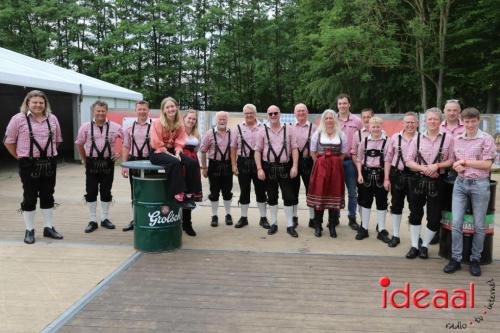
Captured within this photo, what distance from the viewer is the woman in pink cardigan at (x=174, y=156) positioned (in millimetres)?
5125

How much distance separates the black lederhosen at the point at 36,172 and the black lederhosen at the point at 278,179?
2.62 meters

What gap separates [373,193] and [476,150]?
1.58 meters

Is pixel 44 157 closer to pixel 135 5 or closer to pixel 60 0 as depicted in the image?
pixel 135 5

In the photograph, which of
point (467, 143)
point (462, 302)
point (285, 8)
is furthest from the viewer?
point (285, 8)

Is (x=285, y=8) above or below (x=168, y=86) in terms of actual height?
above

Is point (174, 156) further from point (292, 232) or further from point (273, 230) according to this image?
point (292, 232)

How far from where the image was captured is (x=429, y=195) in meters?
5.01

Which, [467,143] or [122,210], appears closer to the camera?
[467,143]

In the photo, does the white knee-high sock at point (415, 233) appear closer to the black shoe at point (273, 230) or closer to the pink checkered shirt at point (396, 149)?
the pink checkered shirt at point (396, 149)

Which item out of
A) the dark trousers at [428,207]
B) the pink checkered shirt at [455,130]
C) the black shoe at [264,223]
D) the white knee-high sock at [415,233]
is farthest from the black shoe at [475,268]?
the black shoe at [264,223]

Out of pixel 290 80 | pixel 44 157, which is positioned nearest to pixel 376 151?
pixel 44 157

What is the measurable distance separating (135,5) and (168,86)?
20.1 ft

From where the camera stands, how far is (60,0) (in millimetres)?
35844

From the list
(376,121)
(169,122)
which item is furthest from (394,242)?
(169,122)
